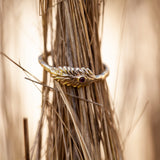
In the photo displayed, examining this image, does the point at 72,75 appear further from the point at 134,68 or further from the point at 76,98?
the point at 134,68

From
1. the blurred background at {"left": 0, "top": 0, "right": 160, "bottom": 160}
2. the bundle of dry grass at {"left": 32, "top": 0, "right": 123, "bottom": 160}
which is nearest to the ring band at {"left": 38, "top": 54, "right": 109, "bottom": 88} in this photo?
the bundle of dry grass at {"left": 32, "top": 0, "right": 123, "bottom": 160}

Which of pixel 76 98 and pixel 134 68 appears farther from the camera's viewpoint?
pixel 134 68

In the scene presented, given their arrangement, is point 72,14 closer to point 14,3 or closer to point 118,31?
point 14,3

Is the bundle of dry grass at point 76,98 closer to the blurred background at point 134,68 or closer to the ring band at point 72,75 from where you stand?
the ring band at point 72,75

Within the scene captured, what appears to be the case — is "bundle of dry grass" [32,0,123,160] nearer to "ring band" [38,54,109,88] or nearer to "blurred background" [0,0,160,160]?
"ring band" [38,54,109,88]

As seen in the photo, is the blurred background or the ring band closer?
the ring band

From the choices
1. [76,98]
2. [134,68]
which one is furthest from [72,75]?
[134,68]

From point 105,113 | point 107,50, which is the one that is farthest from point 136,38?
point 105,113

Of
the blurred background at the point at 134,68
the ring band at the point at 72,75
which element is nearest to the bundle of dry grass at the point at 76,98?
the ring band at the point at 72,75
